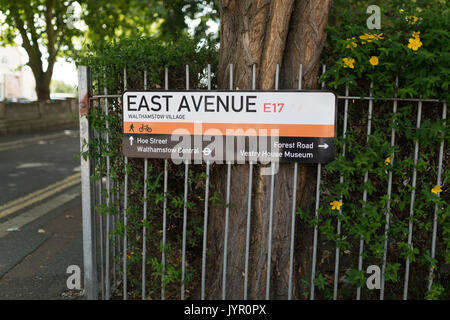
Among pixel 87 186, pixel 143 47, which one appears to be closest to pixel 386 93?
pixel 143 47

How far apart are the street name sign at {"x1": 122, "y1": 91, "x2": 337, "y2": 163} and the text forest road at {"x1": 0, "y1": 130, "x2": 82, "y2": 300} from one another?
73cm

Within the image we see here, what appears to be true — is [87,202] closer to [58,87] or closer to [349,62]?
[349,62]

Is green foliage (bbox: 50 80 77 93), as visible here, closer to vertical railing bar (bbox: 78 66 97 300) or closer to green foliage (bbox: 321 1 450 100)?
vertical railing bar (bbox: 78 66 97 300)

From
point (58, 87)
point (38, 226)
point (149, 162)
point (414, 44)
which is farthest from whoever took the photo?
point (58, 87)

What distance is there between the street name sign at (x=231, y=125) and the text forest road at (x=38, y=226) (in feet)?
2.40

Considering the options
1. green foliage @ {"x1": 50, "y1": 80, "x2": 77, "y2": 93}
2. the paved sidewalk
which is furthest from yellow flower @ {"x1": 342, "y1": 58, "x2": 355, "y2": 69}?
green foliage @ {"x1": 50, "y1": 80, "x2": 77, "y2": 93}

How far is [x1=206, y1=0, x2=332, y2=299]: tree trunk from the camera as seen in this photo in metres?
3.15

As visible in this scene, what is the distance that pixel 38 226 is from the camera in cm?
590

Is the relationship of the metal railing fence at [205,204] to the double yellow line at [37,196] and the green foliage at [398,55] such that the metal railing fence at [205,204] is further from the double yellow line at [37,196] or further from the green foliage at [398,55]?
the double yellow line at [37,196]

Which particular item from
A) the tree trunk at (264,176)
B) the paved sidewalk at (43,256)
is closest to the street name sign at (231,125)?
the tree trunk at (264,176)

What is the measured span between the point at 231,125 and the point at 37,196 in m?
5.44

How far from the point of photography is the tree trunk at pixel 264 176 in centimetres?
315

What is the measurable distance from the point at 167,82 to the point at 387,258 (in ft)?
7.24

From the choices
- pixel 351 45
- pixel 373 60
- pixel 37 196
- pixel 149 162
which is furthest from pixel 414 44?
pixel 37 196
